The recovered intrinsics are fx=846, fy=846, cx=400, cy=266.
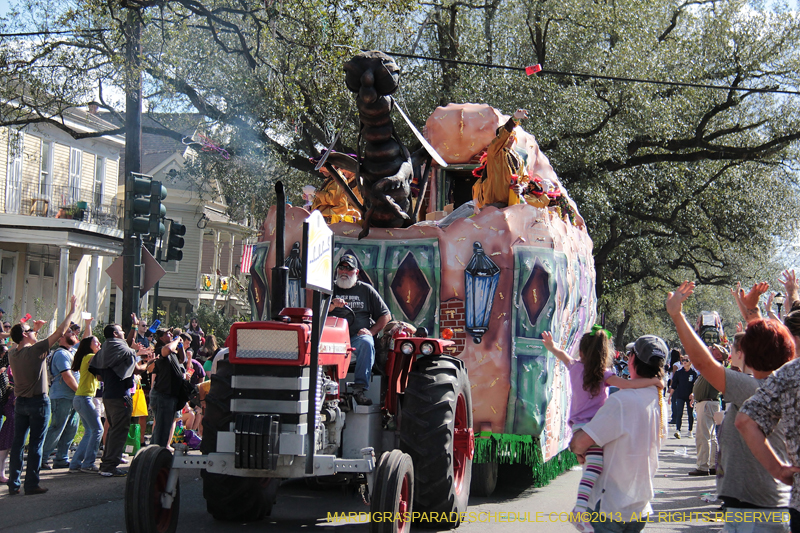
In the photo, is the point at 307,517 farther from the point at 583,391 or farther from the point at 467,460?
the point at 583,391

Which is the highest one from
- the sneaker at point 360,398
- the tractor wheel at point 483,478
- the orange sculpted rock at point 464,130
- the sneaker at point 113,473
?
the orange sculpted rock at point 464,130

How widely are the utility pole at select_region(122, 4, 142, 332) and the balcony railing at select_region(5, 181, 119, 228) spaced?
1413 cm

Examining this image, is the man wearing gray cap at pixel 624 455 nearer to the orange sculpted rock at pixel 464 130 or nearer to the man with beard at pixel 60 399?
the orange sculpted rock at pixel 464 130

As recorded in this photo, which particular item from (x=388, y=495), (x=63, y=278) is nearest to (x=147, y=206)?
(x=388, y=495)

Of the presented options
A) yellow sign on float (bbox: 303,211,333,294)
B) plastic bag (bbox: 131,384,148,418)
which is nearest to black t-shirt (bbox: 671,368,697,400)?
plastic bag (bbox: 131,384,148,418)

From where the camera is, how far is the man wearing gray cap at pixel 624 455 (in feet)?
13.6

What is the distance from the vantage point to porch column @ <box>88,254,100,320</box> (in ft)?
91.7

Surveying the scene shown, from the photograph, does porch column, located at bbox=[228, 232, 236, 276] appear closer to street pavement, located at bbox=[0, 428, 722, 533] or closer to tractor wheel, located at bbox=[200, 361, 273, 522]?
street pavement, located at bbox=[0, 428, 722, 533]

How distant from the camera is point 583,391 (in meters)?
5.92

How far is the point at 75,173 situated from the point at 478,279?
23.0 meters

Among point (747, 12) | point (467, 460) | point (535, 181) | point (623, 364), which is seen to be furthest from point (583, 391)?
point (747, 12)

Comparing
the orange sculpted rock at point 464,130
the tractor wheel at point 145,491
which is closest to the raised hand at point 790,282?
the tractor wheel at point 145,491

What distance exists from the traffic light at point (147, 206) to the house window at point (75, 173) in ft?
57.0

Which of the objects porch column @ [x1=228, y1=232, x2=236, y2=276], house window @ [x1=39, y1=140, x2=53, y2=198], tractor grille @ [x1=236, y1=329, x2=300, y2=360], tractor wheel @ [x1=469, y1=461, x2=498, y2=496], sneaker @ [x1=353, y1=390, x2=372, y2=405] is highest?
house window @ [x1=39, y1=140, x2=53, y2=198]
